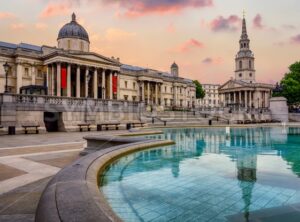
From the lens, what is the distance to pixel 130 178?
688 cm

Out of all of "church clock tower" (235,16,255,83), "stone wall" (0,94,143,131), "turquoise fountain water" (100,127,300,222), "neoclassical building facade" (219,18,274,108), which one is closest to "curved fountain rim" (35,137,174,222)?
"turquoise fountain water" (100,127,300,222)

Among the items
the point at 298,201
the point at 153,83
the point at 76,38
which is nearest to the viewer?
the point at 298,201

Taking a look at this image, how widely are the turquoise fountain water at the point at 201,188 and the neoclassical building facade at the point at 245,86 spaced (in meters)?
109

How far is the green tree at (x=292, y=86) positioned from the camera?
7581 centimetres

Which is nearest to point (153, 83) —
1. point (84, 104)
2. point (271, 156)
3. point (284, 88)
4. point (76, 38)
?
point (76, 38)

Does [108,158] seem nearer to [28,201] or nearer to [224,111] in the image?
[28,201]

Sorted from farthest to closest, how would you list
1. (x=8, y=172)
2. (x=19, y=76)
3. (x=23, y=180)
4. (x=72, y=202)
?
1. (x=19, y=76)
2. (x=8, y=172)
3. (x=23, y=180)
4. (x=72, y=202)

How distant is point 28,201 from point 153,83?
86.6 metres

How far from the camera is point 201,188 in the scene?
6.09 metres

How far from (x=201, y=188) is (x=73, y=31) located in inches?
2738

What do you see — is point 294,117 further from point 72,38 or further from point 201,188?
point 201,188

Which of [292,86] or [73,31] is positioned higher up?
[73,31]

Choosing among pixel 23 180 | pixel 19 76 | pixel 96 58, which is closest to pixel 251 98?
pixel 96 58

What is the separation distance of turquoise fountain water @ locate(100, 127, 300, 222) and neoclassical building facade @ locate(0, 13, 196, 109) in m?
39.6
